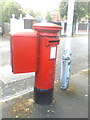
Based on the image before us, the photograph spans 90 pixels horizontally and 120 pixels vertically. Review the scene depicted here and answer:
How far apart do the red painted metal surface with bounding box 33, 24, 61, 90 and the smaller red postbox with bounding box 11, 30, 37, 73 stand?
5.7 inches

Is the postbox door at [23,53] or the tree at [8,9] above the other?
the tree at [8,9]

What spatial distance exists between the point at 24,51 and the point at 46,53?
0.41 meters

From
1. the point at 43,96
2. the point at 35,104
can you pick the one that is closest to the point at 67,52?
the point at 43,96

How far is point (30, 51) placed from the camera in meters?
2.58

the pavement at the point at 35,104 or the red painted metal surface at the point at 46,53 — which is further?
the pavement at the point at 35,104

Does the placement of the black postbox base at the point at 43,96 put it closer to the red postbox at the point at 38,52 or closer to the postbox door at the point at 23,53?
the red postbox at the point at 38,52

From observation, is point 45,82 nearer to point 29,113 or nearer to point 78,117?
point 29,113

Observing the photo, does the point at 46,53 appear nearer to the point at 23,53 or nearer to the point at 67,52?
the point at 23,53

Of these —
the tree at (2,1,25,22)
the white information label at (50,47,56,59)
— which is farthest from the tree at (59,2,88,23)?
the white information label at (50,47,56,59)

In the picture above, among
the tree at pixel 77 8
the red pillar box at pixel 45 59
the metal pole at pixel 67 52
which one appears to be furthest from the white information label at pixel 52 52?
the tree at pixel 77 8

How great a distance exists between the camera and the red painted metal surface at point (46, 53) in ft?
8.58

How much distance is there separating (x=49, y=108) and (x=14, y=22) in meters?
12.2

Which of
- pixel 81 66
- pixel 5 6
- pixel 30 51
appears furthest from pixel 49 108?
pixel 5 6

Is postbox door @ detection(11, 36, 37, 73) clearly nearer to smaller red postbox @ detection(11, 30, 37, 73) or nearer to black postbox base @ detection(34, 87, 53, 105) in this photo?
smaller red postbox @ detection(11, 30, 37, 73)
